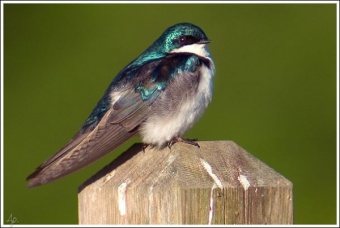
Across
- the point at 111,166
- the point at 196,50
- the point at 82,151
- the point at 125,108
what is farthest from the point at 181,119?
the point at 111,166

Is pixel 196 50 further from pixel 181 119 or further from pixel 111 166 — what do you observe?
pixel 111 166

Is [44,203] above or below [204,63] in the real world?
below

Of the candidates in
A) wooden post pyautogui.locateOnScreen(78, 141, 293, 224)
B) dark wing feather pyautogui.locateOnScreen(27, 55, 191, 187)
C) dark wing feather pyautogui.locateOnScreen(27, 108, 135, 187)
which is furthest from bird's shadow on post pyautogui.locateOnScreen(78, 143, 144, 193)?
dark wing feather pyautogui.locateOnScreen(27, 55, 191, 187)

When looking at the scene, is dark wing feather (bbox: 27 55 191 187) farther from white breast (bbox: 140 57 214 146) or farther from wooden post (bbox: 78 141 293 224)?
wooden post (bbox: 78 141 293 224)

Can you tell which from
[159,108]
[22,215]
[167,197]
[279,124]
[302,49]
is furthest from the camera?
[302,49]

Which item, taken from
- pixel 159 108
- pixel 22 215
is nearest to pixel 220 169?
pixel 159 108

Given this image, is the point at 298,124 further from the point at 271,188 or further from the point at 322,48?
the point at 271,188
